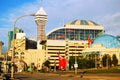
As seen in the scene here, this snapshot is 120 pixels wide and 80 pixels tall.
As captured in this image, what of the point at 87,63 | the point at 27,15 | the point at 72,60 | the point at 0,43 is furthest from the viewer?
the point at 72,60

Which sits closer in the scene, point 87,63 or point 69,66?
point 87,63

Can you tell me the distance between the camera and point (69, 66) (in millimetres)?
195125

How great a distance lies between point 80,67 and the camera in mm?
175500

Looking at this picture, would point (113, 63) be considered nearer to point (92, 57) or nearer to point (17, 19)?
point (92, 57)

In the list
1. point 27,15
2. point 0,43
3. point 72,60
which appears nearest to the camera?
point 27,15

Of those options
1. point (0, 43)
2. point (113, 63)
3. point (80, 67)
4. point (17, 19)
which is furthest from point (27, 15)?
point (113, 63)

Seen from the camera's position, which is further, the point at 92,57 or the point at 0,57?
the point at 92,57

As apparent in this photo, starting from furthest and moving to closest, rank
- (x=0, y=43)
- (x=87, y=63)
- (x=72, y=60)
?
(x=72, y=60) → (x=87, y=63) → (x=0, y=43)

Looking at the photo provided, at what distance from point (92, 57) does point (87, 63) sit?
24532mm

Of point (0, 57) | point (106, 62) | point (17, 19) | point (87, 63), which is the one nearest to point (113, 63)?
point (106, 62)

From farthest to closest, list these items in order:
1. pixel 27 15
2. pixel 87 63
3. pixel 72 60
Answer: pixel 72 60 → pixel 87 63 → pixel 27 15

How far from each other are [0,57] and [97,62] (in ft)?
193

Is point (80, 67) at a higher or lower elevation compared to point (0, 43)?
lower

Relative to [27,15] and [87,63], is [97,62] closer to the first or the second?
[87,63]
